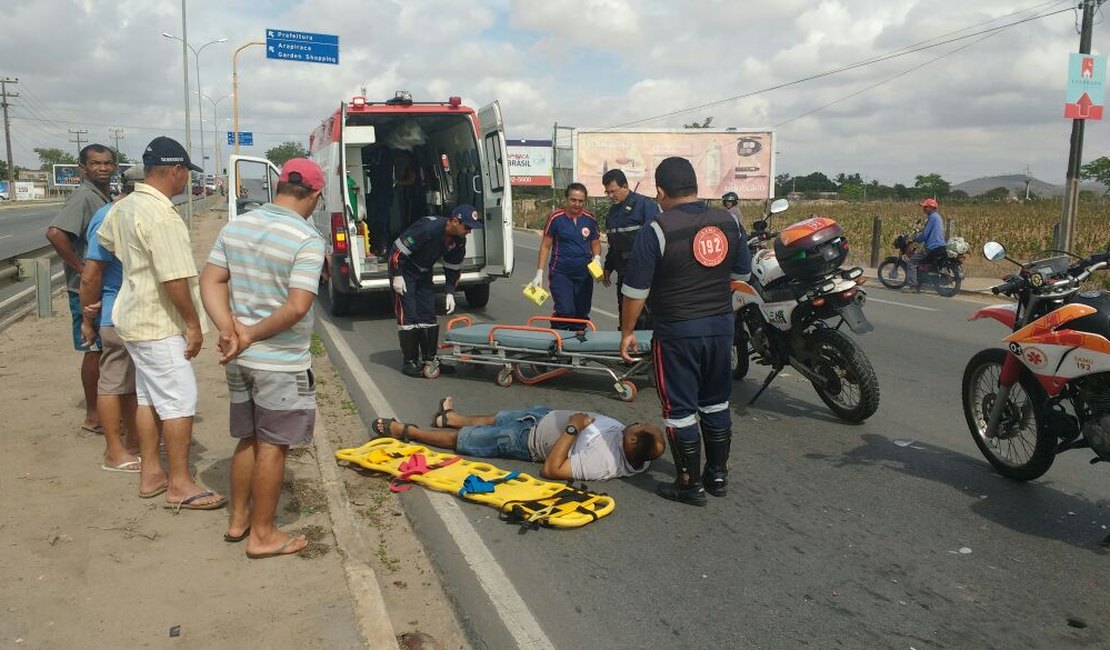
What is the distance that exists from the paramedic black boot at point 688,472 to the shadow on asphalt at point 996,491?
1153mm

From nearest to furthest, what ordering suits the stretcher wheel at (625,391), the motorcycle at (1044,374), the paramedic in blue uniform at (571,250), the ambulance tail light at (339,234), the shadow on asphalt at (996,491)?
1. the motorcycle at (1044,374)
2. the shadow on asphalt at (996,491)
3. the stretcher wheel at (625,391)
4. the paramedic in blue uniform at (571,250)
5. the ambulance tail light at (339,234)

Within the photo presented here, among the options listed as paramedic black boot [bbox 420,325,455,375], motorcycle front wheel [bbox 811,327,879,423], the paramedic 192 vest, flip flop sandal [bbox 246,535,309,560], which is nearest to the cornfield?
paramedic black boot [bbox 420,325,455,375]

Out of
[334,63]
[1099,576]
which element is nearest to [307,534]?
[1099,576]

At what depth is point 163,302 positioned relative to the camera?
170 inches

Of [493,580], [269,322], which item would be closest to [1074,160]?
[493,580]

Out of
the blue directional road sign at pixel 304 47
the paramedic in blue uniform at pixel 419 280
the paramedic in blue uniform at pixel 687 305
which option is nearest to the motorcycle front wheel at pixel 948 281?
the paramedic in blue uniform at pixel 419 280

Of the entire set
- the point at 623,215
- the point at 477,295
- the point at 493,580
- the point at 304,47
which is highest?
the point at 304,47

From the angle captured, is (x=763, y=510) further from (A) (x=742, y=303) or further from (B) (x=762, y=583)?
(A) (x=742, y=303)

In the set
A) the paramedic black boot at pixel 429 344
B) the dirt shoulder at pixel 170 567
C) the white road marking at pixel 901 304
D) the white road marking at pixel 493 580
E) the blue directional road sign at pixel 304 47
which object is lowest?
the white road marking at pixel 493 580

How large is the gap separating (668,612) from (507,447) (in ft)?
6.54

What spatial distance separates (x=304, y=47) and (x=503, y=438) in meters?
22.3

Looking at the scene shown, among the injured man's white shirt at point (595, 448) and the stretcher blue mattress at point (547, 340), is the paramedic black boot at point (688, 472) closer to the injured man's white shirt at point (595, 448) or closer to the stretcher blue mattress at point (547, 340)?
the injured man's white shirt at point (595, 448)

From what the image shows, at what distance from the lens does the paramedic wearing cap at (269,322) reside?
369 cm

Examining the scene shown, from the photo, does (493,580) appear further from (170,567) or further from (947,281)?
(947,281)
